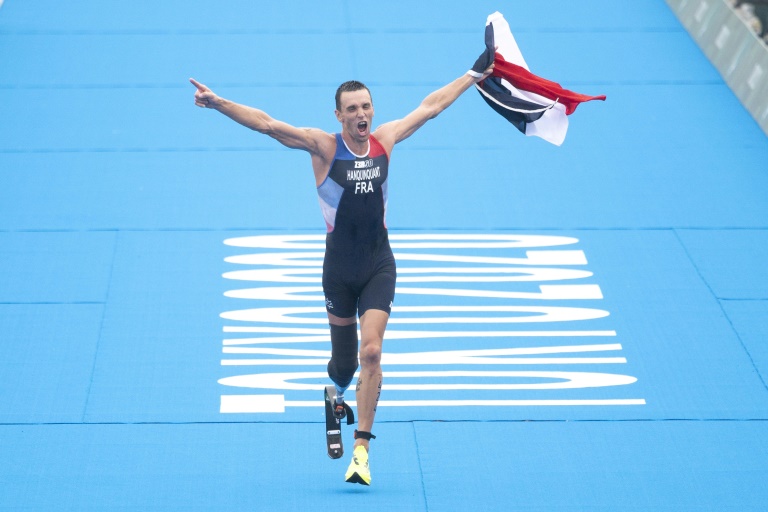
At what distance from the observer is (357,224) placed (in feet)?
24.0

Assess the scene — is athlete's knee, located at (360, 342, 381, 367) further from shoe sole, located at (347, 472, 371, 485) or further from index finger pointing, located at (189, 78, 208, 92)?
index finger pointing, located at (189, 78, 208, 92)

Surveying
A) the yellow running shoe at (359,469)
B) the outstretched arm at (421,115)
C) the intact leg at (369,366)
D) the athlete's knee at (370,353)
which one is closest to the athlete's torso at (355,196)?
the outstretched arm at (421,115)

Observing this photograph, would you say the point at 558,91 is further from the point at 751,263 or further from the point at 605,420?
the point at 751,263

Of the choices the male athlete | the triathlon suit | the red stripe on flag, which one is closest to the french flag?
the red stripe on flag

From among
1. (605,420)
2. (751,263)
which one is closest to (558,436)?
(605,420)

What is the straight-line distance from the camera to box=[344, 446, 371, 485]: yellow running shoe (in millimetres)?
7156

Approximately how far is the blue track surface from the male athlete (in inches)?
31.8

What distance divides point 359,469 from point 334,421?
2.08ft

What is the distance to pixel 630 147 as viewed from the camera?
12.2 meters

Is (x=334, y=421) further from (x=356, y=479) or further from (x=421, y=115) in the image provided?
(x=421, y=115)

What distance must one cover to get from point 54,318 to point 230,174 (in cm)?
288

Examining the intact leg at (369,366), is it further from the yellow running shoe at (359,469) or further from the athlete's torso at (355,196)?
the athlete's torso at (355,196)

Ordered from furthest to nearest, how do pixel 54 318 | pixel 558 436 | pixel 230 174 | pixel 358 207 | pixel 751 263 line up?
pixel 230 174 < pixel 751 263 < pixel 54 318 < pixel 558 436 < pixel 358 207

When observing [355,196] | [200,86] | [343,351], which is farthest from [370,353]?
[200,86]
